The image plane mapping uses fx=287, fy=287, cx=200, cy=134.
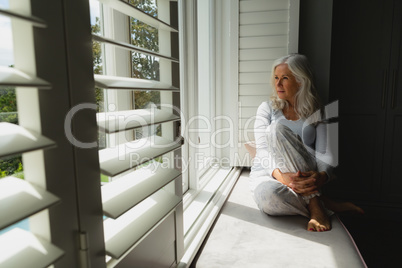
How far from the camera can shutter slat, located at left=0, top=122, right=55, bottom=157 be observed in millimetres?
376

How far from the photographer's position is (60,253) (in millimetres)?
465

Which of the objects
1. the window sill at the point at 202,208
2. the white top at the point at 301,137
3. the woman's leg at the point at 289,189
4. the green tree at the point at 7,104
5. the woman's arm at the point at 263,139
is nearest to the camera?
the green tree at the point at 7,104

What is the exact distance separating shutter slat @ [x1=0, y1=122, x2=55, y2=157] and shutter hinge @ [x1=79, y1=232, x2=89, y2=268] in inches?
8.1

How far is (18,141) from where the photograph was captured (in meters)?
0.40

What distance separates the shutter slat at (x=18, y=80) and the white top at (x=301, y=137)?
1.56m

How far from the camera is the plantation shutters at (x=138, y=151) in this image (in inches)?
24.7

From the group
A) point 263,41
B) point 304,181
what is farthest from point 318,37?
point 304,181

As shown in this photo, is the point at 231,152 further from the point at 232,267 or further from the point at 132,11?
the point at 132,11

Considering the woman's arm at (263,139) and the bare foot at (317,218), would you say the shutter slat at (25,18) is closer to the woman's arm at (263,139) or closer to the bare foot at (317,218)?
the bare foot at (317,218)

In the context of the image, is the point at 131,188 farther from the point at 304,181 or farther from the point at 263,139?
the point at 263,139

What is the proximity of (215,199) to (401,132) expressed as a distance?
5.46 ft

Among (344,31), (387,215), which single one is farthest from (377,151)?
(344,31)

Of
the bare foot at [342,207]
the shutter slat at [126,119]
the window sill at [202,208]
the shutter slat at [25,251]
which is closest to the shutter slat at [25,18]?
the shutter slat at [126,119]

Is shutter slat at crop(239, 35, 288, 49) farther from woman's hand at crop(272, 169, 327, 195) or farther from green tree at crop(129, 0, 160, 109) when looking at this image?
green tree at crop(129, 0, 160, 109)
